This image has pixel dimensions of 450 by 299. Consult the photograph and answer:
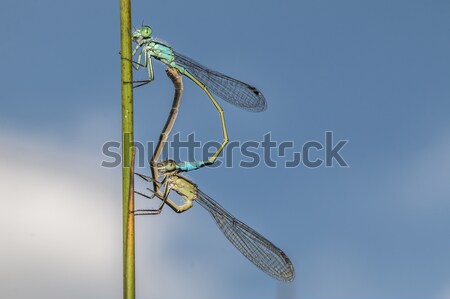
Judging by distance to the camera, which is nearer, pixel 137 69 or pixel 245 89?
pixel 137 69

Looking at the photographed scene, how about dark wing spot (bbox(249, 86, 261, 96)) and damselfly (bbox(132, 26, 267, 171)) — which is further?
dark wing spot (bbox(249, 86, 261, 96))

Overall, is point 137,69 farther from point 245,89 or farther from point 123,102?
point 123,102

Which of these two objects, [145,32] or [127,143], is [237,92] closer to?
[145,32]

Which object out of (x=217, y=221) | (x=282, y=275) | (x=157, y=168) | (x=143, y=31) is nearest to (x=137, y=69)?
(x=143, y=31)

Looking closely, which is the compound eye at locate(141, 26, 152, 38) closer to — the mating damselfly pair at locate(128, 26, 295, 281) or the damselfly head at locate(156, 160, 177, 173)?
the mating damselfly pair at locate(128, 26, 295, 281)

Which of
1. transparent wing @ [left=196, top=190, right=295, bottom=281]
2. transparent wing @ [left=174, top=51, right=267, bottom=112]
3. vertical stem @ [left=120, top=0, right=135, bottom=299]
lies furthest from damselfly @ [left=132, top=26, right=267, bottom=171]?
vertical stem @ [left=120, top=0, right=135, bottom=299]

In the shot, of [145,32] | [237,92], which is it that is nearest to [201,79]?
[237,92]
